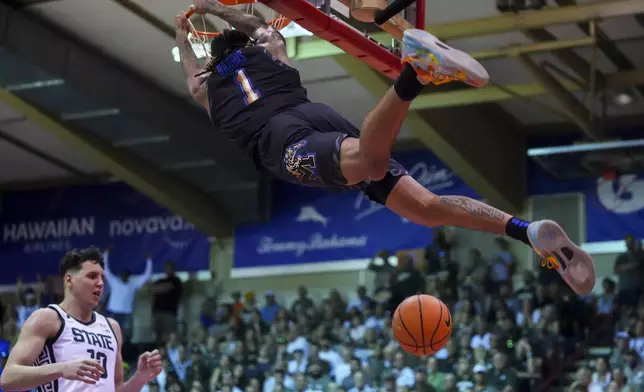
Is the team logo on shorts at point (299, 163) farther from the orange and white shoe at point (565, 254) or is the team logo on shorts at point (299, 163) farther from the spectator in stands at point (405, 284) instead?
the spectator in stands at point (405, 284)

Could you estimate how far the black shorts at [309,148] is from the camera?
17.2 ft

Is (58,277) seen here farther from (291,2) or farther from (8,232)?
(291,2)

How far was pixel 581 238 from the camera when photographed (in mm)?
16953

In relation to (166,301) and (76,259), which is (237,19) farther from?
(166,301)

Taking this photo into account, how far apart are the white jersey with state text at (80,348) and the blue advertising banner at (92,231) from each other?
1434 cm

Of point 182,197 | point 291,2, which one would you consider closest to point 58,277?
point 182,197

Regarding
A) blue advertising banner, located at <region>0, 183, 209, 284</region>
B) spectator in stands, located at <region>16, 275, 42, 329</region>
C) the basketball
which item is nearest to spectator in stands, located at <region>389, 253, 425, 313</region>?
blue advertising banner, located at <region>0, 183, 209, 284</region>

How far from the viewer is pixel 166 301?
19.3 meters

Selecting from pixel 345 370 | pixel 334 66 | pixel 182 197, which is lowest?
pixel 345 370

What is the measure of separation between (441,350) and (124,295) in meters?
7.56

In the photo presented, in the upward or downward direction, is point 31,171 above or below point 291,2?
above

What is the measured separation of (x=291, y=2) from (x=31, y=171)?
16812 millimetres

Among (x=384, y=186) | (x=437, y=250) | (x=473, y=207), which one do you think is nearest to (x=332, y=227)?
(x=437, y=250)

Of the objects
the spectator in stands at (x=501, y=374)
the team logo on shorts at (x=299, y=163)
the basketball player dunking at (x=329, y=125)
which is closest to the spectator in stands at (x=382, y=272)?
the spectator in stands at (x=501, y=374)
